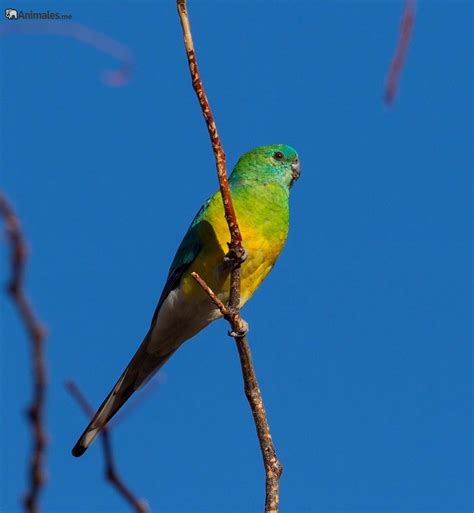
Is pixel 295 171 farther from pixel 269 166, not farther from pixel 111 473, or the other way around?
pixel 111 473

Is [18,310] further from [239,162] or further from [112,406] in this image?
[239,162]

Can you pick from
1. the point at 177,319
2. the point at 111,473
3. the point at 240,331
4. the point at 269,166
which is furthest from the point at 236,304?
the point at 111,473

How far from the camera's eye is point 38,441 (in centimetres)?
81

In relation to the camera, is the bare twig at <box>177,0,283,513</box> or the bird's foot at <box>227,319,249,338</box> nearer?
the bare twig at <box>177,0,283,513</box>

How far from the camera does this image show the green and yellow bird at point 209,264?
561cm

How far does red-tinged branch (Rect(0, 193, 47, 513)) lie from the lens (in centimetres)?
76

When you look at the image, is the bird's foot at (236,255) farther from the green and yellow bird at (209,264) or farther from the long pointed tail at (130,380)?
the long pointed tail at (130,380)

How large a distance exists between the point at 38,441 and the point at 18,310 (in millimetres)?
157

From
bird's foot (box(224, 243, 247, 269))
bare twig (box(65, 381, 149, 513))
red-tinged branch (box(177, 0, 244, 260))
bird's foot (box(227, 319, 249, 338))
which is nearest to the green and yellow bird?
bird's foot (box(227, 319, 249, 338))

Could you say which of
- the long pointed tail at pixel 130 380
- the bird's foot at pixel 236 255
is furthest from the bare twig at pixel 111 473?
the long pointed tail at pixel 130 380

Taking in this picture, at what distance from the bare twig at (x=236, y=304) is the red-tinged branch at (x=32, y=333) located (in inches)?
55.1

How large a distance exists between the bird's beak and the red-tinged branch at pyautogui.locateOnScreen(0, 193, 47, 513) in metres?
5.86

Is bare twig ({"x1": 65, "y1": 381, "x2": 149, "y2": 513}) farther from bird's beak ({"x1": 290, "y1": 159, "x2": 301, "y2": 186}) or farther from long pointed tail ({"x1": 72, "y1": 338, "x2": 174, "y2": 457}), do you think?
bird's beak ({"x1": 290, "y1": 159, "x2": 301, "y2": 186})

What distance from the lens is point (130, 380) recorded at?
579cm
